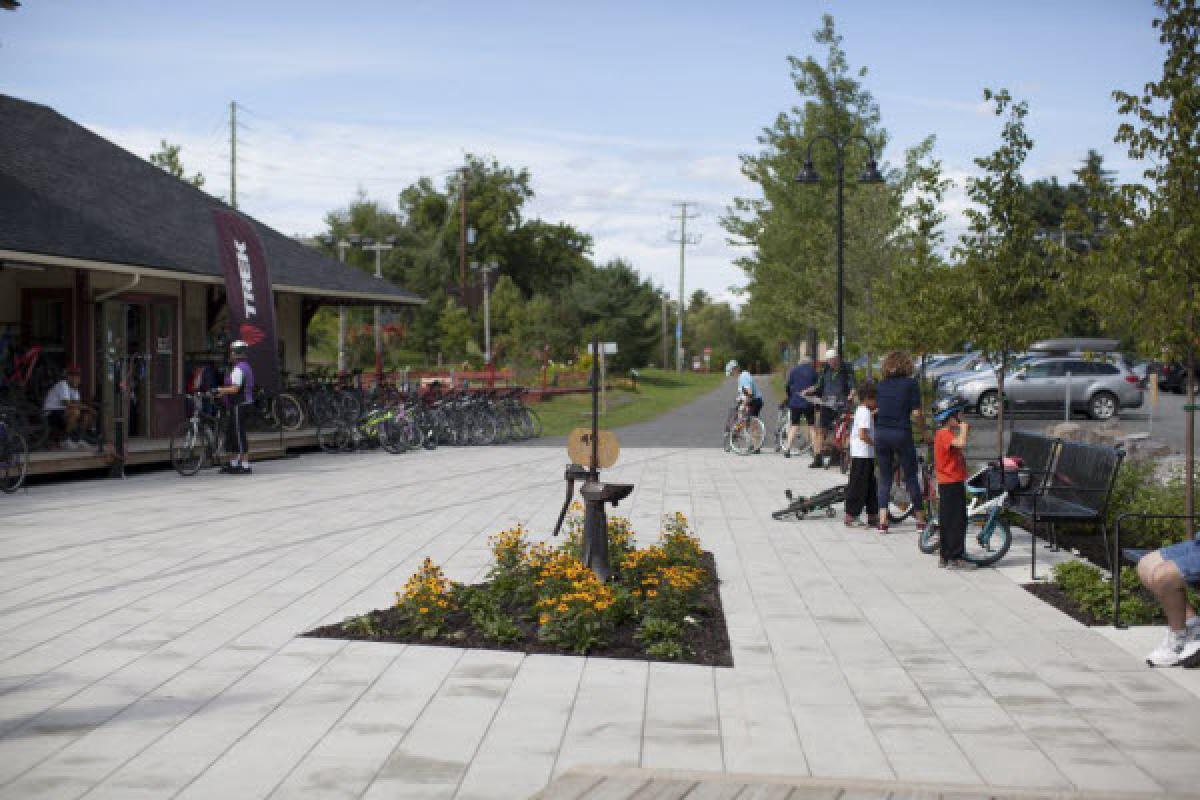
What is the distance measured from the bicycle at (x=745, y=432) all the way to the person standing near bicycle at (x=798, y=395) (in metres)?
0.60

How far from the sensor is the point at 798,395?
21.5 m

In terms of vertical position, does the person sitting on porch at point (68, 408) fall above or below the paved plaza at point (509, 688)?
above

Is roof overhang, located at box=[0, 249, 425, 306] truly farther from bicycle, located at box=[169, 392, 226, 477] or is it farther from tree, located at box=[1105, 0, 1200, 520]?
tree, located at box=[1105, 0, 1200, 520]

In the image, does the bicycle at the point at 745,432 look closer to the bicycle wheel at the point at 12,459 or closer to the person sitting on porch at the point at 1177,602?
the bicycle wheel at the point at 12,459

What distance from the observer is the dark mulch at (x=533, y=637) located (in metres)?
6.83

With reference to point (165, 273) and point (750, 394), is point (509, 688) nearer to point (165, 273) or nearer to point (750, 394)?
point (165, 273)

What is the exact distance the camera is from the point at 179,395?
21641 millimetres

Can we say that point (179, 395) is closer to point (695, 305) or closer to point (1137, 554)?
point (1137, 554)

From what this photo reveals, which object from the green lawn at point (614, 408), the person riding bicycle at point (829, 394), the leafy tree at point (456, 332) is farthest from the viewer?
the leafy tree at point (456, 332)

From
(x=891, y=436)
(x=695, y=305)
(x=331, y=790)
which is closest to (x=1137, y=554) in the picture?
(x=891, y=436)

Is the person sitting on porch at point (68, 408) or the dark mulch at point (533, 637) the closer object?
the dark mulch at point (533, 637)

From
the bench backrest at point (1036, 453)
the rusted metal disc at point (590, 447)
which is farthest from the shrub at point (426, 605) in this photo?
the bench backrest at point (1036, 453)

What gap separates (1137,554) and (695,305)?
581ft

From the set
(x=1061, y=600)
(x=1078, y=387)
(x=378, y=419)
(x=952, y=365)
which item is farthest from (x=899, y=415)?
(x=952, y=365)
